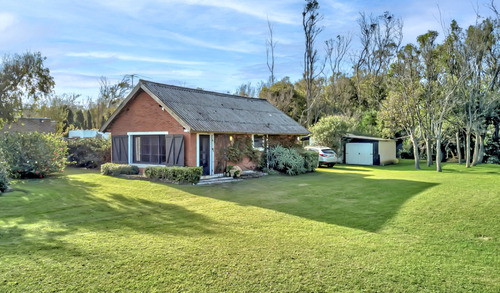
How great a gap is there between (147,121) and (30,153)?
5.72 metres

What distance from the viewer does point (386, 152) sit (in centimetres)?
2522

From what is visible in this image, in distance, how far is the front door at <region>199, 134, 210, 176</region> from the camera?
50.0 feet

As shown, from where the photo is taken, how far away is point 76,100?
48.9 m

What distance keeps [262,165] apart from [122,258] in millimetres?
13338

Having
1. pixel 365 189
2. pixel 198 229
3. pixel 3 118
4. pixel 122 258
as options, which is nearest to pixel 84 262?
pixel 122 258

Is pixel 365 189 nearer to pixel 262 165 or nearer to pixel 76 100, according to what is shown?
pixel 262 165

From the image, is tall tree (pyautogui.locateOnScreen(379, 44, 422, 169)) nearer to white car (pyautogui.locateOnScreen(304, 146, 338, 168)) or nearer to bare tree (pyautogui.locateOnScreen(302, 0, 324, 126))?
white car (pyautogui.locateOnScreen(304, 146, 338, 168))

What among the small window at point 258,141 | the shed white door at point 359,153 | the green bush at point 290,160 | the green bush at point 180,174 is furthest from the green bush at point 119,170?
the shed white door at point 359,153

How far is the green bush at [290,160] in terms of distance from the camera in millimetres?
17516

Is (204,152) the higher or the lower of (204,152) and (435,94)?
the lower


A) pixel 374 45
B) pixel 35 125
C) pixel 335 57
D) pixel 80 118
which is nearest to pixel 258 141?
pixel 35 125

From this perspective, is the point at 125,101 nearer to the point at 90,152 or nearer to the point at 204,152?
the point at 204,152

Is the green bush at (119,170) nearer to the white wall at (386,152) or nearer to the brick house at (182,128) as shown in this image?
the brick house at (182,128)

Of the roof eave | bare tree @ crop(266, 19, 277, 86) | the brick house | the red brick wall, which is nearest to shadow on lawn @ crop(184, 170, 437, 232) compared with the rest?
the brick house
